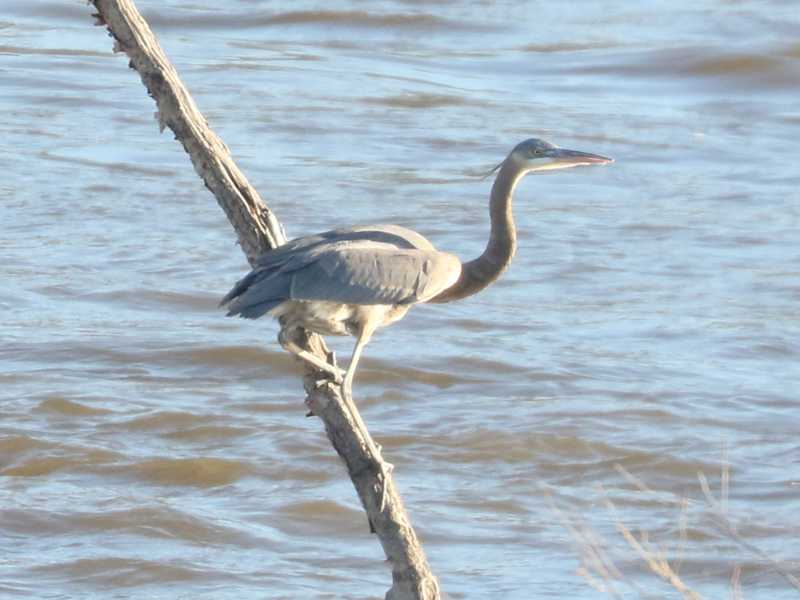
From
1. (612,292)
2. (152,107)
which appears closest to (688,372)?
(612,292)

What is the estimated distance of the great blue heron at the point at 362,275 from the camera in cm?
522

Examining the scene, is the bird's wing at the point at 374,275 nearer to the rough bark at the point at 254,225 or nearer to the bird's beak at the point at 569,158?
the rough bark at the point at 254,225

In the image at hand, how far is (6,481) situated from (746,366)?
447cm

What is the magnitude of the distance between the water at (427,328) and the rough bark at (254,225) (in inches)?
30.1

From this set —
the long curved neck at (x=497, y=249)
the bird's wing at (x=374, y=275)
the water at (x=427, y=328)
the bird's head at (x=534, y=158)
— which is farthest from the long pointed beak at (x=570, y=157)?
the water at (x=427, y=328)

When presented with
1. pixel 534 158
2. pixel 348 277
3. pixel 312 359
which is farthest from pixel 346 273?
pixel 534 158

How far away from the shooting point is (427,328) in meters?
11.3

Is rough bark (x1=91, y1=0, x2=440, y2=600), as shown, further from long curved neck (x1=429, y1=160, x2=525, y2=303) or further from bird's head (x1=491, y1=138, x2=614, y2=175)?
bird's head (x1=491, y1=138, x2=614, y2=175)

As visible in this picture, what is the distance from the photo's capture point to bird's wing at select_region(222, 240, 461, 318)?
520 cm

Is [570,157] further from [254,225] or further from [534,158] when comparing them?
[254,225]

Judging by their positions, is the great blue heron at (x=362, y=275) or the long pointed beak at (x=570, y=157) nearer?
the great blue heron at (x=362, y=275)

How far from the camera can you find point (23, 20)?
2056 cm

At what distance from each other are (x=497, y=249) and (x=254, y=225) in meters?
1.26

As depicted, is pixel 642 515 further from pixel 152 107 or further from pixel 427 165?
pixel 152 107
